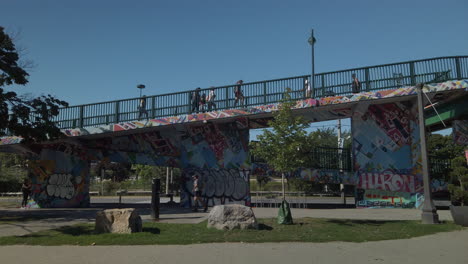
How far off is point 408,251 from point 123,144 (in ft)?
61.1

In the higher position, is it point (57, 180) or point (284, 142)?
point (284, 142)

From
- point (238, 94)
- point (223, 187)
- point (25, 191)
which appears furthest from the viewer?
point (25, 191)

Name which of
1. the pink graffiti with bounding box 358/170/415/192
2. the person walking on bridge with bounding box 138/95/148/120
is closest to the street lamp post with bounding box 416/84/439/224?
the pink graffiti with bounding box 358/170/415/192

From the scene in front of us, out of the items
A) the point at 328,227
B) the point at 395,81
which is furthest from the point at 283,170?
the point at 395,81

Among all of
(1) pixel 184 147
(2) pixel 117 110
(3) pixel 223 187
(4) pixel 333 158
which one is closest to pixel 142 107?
Result: (2) pixel 117 110

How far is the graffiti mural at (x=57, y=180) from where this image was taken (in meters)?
22.6

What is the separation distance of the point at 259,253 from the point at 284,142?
16.8 ft

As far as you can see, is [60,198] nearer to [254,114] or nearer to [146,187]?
[254,114]

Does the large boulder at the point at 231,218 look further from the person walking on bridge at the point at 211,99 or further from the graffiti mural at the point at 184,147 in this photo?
the person walking on bridge at the point at 211,99

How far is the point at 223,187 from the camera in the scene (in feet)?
68.5

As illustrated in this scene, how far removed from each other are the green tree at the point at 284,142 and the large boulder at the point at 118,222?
466 cm

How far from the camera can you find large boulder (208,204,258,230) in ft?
33.6

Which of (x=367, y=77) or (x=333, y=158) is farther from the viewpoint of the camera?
(x=333, y=158)

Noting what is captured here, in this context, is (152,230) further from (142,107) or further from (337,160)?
(337,160)
